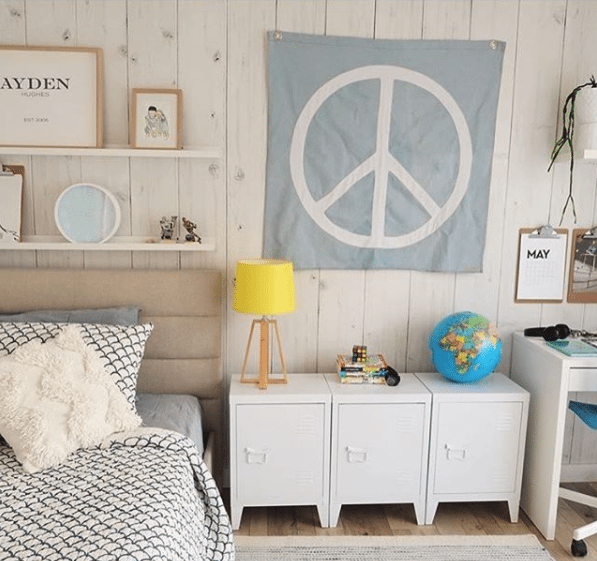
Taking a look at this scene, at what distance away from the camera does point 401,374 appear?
280 cm

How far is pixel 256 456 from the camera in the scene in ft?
8.15

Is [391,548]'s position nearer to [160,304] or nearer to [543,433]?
[543,433]

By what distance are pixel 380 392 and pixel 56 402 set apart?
50.6 inches

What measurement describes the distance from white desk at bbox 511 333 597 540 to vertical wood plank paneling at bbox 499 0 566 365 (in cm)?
27

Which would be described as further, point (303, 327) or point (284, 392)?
point (303, 327)

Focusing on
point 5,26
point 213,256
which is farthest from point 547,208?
point 5,26

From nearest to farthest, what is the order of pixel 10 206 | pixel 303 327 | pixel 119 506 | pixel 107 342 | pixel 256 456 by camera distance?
1. pixel 119 506
2. pixel 107 342
3. pixel 256 456
4. pixel 10 206
5. pixel 303 327

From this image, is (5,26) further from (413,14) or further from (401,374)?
(401,374)

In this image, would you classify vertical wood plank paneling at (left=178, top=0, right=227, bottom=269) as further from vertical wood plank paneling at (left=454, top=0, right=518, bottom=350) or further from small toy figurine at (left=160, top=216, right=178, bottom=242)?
vertical wood plank paneling at (left=454, top=0, right=518, bottom=350)

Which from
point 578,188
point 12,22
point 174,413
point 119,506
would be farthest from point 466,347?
point 12,22

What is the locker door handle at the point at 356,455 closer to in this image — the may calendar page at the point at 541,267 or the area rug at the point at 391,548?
the area rug at the point at 391,548

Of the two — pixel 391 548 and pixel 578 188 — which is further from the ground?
pixel 578 188

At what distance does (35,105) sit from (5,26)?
35 centimetres

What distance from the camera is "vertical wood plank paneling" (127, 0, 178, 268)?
8.39 feet
